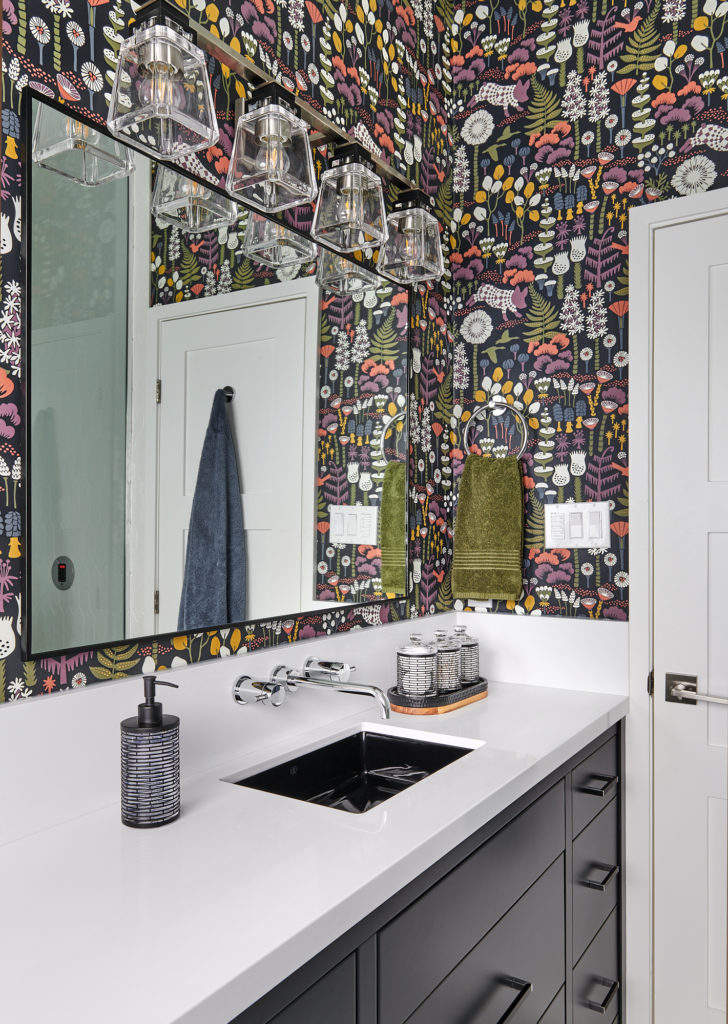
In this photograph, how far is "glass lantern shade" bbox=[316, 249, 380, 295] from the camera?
6.15 feet

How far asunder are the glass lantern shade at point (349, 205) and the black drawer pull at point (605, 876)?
→ 154 cm

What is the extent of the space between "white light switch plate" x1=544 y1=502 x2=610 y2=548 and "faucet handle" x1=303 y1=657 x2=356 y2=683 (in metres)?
0.83

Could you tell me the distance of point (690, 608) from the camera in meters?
2.06

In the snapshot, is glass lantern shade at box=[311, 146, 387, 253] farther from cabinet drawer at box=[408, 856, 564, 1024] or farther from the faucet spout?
cabinet drawer at box=[408, 856, 564, 1024]

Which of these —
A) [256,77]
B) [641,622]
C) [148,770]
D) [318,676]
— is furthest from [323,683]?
[256,77]

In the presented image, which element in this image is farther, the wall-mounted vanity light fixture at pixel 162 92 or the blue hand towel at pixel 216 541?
the blue hand towel at pixel 216 541

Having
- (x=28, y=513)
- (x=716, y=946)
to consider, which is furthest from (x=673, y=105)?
(x=716, y=946)

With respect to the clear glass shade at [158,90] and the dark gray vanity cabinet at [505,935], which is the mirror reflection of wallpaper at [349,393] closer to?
the clear glass shade at [158,90]

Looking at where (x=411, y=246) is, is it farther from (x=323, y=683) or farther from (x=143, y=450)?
(x=323, y=683)

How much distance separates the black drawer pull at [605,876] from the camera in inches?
72.7

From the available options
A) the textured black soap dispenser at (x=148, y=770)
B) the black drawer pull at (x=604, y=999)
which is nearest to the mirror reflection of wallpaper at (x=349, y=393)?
the textured black soap dispenser at (x=148, y=770)

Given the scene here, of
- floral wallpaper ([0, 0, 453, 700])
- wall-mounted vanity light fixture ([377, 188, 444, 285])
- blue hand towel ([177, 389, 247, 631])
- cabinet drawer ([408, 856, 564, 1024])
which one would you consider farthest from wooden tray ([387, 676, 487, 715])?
wall-mounted vanity light fixture ([377, 188, 444, 285])

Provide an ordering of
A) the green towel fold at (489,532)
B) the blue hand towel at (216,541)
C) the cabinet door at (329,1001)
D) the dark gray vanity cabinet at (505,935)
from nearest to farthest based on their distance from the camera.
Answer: the cabinet door at (329,1001) < the dark gray vanity cabinet at (505,935) < the blue hand towel at (216,541) < the green towel fold at (489,532)

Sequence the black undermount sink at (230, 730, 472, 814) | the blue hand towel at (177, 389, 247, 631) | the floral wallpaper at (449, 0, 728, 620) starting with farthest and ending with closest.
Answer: the floral wallpaper at (449, 0, 728, 620)
the black undermount sink at (230, 730, 472, 814)
the blue hand towel at (177, 389, 247, 631)
